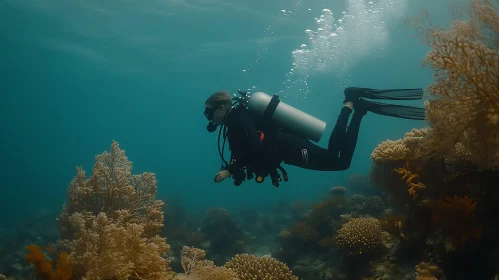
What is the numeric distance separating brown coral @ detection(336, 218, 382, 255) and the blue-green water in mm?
16841

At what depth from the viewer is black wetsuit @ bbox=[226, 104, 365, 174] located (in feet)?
20.2

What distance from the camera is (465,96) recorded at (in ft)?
12.5

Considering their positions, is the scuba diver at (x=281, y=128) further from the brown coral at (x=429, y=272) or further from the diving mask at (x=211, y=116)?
the brown coral at (x=429, y=272)

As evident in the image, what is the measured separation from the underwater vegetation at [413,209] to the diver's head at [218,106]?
199 cm

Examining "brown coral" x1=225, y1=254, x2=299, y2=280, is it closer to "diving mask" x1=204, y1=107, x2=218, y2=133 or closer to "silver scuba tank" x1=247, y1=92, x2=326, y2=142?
"diving mask" x1=204, y1=107, x2=218, y2=133

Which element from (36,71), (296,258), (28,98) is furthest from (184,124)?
(296,258)

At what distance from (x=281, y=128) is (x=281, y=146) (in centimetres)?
51

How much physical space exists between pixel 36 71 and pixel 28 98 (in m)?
36.1

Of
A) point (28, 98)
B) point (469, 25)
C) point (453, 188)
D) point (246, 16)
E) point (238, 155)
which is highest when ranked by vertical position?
point (28, 98)

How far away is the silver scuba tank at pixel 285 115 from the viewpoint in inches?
275

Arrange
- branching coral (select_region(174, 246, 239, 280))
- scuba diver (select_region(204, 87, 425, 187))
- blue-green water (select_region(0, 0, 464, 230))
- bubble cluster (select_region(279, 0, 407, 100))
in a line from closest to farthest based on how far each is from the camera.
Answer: branching coral (select_region(174, 246, 239, 280)) < scuba diver (select_region(204, 87, 425, 187)) < blue-green water (select_region(0, 0, 464, 230)) < bubble cluster (select_region(279, 0, 407, 100))

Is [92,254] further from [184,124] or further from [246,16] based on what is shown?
[184,124]

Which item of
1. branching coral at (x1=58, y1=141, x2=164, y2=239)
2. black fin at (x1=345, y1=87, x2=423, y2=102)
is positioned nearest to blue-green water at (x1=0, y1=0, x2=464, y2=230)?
black fin at (x1=345, y1=87, x2=423, y2=102)

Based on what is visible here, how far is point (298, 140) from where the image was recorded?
6918 millimetres
